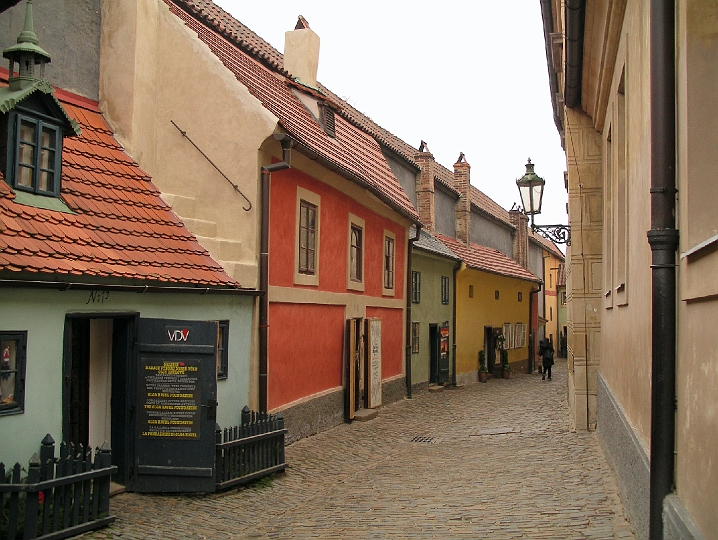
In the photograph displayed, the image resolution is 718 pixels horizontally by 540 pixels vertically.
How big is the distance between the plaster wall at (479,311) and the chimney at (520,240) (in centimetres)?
307

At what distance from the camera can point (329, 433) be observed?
15.1m

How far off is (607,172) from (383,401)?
950 cm

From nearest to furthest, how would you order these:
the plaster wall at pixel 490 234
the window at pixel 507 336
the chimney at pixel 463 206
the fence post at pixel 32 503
→ 1. the fence post at pixel 32 503
2. the chimney at pixel 463 206
3. the window at pixel 507 336
4. the plaster wall at pixel 490 234

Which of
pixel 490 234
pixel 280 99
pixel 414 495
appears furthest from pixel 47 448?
pixel 490 234

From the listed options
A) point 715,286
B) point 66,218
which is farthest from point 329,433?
point 715,286

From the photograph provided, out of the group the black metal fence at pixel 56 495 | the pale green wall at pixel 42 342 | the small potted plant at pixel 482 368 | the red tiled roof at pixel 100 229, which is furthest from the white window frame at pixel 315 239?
the small potted plant at pixel 482 368

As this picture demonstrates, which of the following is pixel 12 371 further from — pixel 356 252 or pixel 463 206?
pixel 463 206

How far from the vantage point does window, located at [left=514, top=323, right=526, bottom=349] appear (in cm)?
3619

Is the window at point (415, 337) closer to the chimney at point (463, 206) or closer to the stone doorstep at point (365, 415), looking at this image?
the stone doorstep at point (365, 415)

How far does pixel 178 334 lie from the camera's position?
9398 mm

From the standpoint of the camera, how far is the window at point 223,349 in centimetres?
1123

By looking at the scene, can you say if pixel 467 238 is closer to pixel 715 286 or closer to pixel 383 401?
pixel 383 401

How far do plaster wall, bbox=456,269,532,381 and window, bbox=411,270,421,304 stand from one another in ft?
14.3

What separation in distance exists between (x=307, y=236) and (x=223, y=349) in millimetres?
3715
